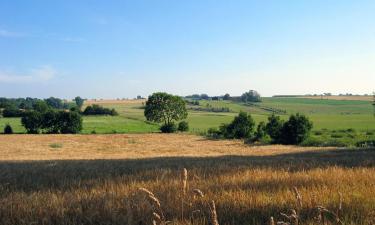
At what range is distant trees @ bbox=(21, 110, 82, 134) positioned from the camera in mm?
98750

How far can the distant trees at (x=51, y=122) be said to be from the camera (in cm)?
9875

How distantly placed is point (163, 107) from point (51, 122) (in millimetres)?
30776

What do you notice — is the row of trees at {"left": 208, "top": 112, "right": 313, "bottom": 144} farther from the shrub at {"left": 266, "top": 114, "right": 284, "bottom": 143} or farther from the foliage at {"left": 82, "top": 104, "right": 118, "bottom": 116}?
the foliage at {"left": 82, "top": 104, "right": 118, "bottom": 116}

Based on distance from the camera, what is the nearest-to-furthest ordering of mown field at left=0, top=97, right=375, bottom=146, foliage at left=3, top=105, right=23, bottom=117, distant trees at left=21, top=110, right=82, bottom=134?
distant trees at left=21, top=110, right=82, bottom=134 < mown field at left=0, top=97, right=375, bottom=146 < foliage at left=3, top=105, right=23, bottom=117

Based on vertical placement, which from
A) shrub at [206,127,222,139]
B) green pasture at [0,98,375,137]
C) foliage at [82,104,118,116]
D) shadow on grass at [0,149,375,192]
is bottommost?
shrub at [206,127,222,139]

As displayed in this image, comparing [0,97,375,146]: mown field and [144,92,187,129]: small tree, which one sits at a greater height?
[144,92,187,129]: small tree

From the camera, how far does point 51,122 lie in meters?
100

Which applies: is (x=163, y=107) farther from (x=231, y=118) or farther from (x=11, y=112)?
(x=11, y=112)

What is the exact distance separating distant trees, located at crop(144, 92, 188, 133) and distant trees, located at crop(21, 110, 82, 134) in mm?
22845

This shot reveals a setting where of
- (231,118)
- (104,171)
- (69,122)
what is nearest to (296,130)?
(69,122)

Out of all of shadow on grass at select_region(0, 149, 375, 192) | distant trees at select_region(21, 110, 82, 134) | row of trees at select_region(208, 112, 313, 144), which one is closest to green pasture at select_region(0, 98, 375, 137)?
distant trees at select_region(21, 110, 82, 134)

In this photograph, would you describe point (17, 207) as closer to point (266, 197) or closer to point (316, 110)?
point (266, 197)

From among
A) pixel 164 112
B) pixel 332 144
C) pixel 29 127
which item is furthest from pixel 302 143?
Answer: pixel 29 127

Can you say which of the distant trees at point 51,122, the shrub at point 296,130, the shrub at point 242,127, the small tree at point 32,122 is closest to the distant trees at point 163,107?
the distant trees at point 51,122
